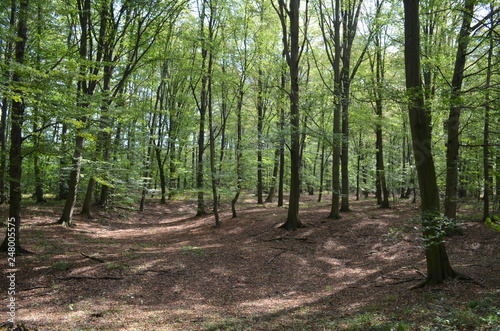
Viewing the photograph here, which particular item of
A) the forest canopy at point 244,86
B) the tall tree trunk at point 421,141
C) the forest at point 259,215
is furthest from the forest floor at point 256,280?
the forest canopy at point 244,86

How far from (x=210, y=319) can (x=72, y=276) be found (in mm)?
4226

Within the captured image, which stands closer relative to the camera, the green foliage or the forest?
the green foliage

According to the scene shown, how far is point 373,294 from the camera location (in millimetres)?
6566

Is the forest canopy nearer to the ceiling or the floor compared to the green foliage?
nearer to the ceiling

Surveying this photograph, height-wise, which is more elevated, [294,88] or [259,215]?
[294,88]

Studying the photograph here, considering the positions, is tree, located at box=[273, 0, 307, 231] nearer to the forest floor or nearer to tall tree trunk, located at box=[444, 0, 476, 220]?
the forest floor

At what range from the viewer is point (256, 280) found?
8094 millimetres

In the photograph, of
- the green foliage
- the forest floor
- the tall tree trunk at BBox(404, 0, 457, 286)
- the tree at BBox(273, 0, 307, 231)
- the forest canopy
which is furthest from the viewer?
the tree at BBox(273, 0, 307, 231)

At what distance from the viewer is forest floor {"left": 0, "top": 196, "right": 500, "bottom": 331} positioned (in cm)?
507

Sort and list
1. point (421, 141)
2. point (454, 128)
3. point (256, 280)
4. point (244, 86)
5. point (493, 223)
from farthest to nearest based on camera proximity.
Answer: point (244, 86)
point (454, 128)
point (256, 280)
point (421, 141)
point (493, 223)

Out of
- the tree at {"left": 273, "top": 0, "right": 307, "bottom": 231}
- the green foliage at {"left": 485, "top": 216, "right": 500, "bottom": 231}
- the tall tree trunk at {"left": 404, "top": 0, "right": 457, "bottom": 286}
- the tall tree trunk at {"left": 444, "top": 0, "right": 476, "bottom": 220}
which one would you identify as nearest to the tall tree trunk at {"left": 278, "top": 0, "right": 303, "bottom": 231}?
the tree at {"left": 273, "top": 0, "right": 307, "bottom": 231}

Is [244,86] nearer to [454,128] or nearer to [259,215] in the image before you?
[259,215]

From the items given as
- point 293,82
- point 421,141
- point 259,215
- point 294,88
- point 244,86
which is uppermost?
point 244,86

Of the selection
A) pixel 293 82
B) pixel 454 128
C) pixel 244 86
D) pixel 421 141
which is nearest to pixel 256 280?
pixel 421 141
